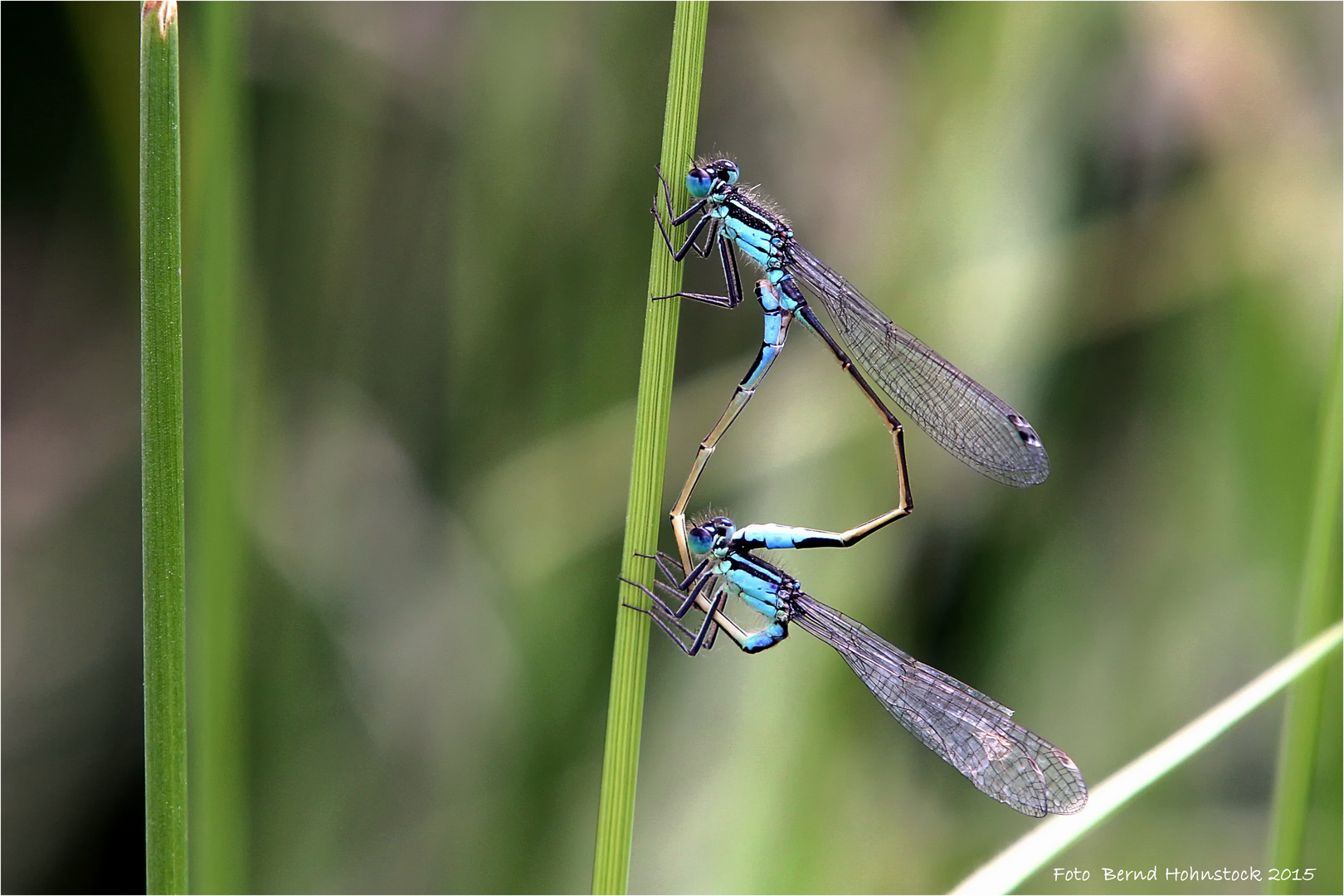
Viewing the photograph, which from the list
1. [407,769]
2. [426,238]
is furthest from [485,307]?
[407,769]

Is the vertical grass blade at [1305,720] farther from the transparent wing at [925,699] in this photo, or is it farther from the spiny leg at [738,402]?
the spiny leg at [738,402]

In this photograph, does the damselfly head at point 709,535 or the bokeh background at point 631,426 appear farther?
the bokeh background at point 631,426

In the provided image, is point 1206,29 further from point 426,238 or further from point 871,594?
point 426,238

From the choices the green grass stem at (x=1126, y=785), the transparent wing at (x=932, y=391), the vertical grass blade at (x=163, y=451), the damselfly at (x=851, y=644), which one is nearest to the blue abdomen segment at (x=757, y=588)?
the damselfly at (x=851, y=644)

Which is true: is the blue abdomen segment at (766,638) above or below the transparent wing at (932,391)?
below

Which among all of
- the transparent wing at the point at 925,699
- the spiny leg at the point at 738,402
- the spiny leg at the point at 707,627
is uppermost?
the spiny leg at the point at 738,402

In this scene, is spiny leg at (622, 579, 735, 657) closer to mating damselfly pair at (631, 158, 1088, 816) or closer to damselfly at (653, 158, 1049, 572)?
mating damselfly pair at (631, 158, 1088, 816)

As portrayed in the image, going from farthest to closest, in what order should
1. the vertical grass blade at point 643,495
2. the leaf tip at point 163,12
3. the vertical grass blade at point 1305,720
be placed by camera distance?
1. the vertical grass blade at point 1305,720
2. the vertical grass blade at point 643,495
3. the leaf tip at point 163,12
